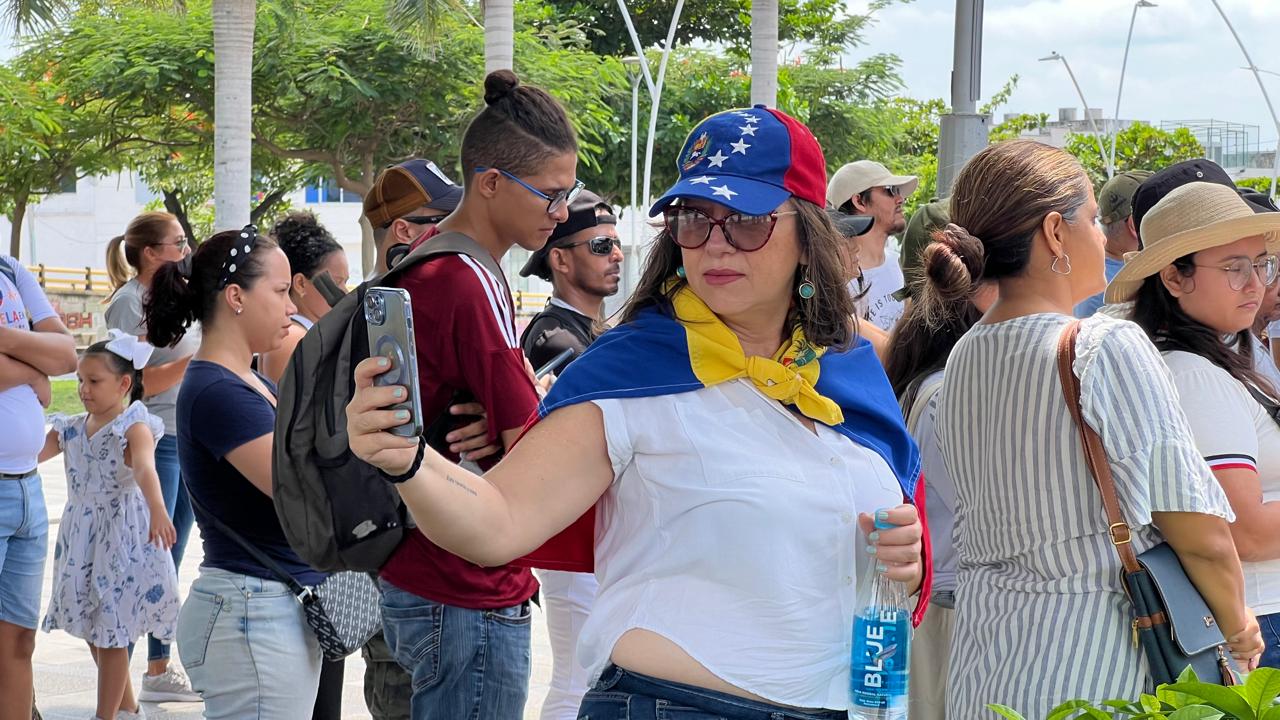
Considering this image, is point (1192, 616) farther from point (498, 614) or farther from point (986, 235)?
point (498, 614)

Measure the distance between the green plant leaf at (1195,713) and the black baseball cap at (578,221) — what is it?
3406mm

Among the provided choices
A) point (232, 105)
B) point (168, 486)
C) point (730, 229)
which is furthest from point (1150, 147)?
point (730, 229)

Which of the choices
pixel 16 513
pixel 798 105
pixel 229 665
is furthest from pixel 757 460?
pixel 798 105

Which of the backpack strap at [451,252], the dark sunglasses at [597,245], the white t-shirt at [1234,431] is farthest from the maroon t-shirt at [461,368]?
the dark sunglasses at [597,245]

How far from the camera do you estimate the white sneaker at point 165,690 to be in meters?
6.48

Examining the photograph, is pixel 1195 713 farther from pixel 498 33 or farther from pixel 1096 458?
pixel 498 33

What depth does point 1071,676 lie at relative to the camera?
2.79 metres

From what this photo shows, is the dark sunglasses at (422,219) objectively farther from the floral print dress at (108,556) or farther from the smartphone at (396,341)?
the smartphone at (396,341)

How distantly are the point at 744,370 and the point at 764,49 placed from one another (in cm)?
1149

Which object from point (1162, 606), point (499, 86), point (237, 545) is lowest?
point (237, 545)

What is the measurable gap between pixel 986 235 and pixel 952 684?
40.2 inches

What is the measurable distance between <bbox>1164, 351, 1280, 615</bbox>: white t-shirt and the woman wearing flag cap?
2.98ft

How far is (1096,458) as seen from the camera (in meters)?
2.77

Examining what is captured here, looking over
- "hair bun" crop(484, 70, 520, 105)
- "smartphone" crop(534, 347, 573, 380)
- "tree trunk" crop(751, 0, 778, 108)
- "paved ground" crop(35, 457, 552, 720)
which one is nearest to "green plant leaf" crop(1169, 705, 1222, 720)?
"hair bun" crop(484, 70, 520, 105)
